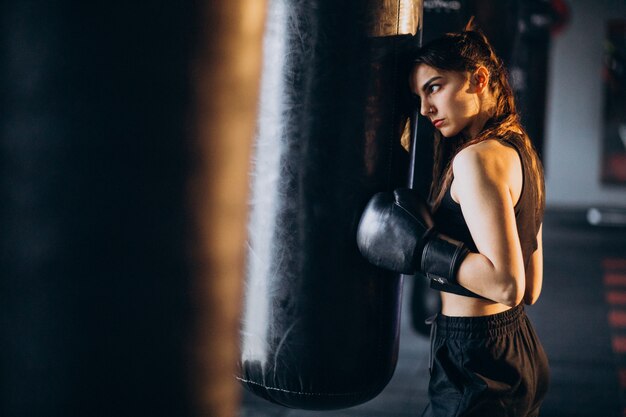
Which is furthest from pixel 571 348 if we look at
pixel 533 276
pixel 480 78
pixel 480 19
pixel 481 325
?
pixel 480 78

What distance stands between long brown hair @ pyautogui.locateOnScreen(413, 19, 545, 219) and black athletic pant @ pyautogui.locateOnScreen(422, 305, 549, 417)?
244 mm

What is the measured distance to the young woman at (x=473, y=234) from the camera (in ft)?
4.09

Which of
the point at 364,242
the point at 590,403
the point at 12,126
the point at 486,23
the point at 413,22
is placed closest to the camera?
the point at 12,126

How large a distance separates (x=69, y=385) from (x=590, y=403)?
3057 millimetres

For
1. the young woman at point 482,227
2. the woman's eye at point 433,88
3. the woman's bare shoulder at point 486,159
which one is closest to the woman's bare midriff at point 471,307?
the young woman at point 482,227

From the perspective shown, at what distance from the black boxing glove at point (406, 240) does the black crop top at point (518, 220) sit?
39mm

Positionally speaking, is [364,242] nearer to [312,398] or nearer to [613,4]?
[312,398]

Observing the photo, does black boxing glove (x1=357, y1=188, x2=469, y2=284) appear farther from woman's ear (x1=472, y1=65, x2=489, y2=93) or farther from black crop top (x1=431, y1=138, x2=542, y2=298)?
woman's ear (x1=472, y1=65, x2=489, y2=93)

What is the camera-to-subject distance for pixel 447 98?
1.39 m

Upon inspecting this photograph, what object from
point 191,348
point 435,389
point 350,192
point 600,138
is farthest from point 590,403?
point 600,138

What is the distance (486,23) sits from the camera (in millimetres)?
2727

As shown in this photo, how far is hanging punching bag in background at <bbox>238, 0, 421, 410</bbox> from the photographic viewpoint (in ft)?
4.66

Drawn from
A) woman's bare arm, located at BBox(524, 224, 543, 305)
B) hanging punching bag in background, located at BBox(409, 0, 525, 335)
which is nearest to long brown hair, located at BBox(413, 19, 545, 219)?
woman's bare arm, located at BBox(524, 224, 543, 305)

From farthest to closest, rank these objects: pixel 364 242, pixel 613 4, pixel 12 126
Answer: pixel 613 4, pixel 364 242, pixel 12 126
